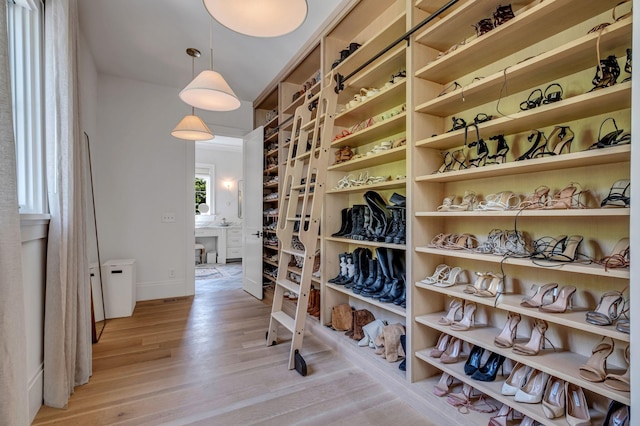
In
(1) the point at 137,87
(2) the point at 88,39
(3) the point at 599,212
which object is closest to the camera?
(3) the point at 599,212

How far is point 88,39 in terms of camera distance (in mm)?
2957

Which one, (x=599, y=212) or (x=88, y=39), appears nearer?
(x=599, y=212)

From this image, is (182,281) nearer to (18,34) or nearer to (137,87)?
(137,87)

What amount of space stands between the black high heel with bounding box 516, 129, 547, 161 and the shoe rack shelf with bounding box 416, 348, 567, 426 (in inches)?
43.2

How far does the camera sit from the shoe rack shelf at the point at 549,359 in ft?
3.45

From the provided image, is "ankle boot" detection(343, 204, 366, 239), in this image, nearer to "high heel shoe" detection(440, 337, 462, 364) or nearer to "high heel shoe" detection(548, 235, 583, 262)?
"high heel shoe" detection(440, 337, 462, 364)

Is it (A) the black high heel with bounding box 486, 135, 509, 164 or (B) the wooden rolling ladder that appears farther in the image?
(B) the wooden rolling ladder

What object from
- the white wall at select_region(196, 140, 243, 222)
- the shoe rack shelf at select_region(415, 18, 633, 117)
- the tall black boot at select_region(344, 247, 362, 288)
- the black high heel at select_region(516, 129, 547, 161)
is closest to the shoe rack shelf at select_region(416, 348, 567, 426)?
the tall black boot at select_region(344, 247, 362, 288)

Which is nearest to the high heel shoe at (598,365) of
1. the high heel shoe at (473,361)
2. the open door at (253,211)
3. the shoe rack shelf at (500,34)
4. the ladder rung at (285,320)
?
the high heel shoe at (473,361)

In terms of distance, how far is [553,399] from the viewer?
49.8 inches

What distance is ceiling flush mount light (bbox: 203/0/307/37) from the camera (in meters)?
1.31

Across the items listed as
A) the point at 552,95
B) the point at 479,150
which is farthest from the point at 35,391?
the point at 552,95

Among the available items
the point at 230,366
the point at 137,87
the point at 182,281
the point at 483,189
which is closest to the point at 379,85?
the point at 483,189

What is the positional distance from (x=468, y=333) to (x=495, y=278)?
1.05ft
